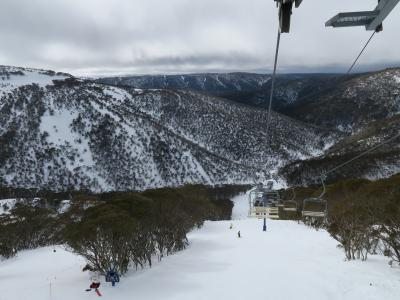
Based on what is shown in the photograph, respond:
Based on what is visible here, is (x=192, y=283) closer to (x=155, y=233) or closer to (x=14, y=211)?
(x=155, y=233)

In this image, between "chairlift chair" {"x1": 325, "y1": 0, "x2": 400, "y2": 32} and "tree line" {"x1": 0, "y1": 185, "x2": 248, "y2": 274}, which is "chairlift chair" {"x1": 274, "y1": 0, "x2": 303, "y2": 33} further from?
"tree line" {"x1": 0, "y1": 185, "x2": 248, "y2": 274}

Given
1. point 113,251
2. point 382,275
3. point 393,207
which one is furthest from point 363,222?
point 113,251

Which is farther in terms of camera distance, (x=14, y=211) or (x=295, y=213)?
(x=295, y=213)

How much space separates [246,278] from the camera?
31766 mm

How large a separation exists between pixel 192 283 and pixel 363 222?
14152 mm

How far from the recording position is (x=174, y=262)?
41.3m

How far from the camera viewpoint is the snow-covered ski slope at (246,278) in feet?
87.6

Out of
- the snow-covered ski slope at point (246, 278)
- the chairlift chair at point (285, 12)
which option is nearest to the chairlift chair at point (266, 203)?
the snow-covered ski slope at point (246, 278)

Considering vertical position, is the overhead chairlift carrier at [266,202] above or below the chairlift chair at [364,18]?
below

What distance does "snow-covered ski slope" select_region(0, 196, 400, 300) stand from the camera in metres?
26.7

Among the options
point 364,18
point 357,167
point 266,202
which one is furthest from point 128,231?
point 357,167

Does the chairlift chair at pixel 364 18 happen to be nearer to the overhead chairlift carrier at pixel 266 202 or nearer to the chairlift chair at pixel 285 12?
the chairlift chair at pixel 285 12

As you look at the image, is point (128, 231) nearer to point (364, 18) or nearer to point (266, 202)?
point (266, 202)

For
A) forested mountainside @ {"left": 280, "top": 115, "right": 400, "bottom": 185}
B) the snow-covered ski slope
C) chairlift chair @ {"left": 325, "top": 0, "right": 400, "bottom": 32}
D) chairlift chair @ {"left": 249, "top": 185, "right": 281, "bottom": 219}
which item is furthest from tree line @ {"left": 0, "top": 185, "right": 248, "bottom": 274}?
forested mountainside @ {"left": 280, "top": 115, "right": 400, "bottom": 185}
